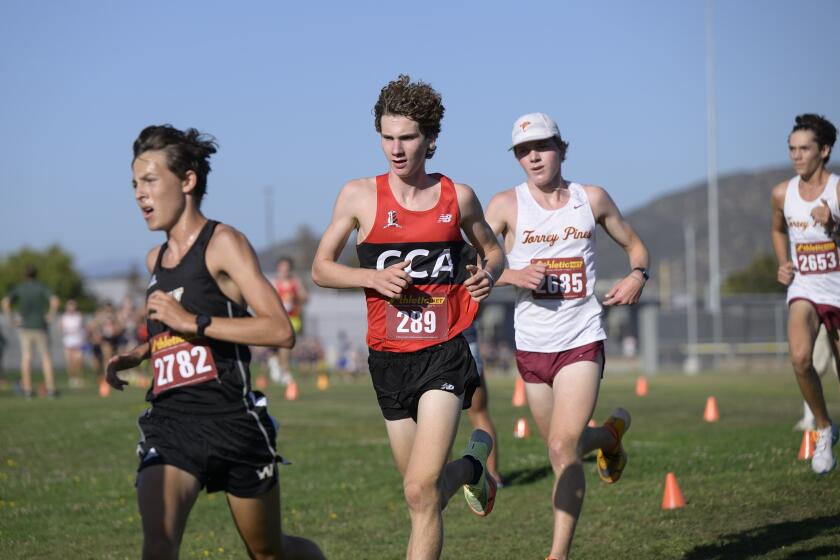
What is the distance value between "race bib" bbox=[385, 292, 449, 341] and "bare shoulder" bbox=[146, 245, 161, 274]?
1.37 metres

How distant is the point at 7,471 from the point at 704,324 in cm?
3546

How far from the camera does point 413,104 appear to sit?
235 inches

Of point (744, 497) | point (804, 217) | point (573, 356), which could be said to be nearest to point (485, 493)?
point (573, 356)

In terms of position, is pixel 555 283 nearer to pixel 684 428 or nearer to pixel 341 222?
pixel 341 222

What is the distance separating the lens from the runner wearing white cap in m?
6.85

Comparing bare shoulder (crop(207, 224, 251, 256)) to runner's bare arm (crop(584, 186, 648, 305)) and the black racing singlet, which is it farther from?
runner's bare arm (crop(584, 186, 648, 305))

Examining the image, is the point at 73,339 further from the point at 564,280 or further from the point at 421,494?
the point at 421,494

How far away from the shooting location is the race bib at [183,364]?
4840 mm

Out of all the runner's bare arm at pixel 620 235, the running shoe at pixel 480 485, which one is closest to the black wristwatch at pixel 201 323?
the running shoe at pixel 480 485

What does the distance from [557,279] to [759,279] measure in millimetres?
93385

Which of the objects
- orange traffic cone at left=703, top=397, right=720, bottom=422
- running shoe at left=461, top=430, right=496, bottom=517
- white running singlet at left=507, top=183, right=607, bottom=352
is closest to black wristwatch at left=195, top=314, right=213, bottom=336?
running shoe at left=461, top=430, right=496, bottom=517

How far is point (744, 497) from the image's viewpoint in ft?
28.9

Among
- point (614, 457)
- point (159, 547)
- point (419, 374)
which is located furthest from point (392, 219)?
point (614, 457)

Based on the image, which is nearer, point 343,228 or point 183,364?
point 183,364
